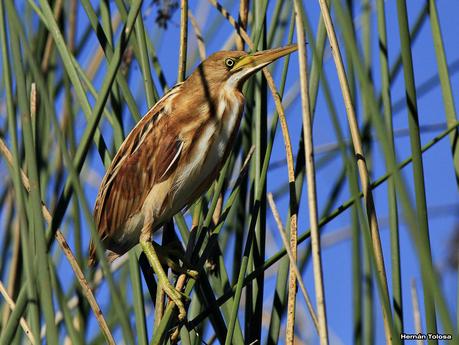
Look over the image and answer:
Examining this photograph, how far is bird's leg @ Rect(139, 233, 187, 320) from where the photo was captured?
5.89 ft

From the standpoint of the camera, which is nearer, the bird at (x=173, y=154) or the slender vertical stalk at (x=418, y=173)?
the slender vertical stalk at (x=418, y=173)

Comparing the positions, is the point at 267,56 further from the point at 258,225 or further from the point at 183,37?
the point at 258,225

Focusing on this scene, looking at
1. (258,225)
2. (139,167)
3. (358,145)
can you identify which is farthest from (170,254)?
(358,145)

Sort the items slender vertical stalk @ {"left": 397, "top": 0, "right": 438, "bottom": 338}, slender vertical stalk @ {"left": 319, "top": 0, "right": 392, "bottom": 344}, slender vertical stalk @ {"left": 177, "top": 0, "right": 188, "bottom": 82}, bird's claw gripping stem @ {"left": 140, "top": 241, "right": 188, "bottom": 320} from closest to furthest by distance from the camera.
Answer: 1. slender vertical stalk @ {"left": 397, "top": 0, "right": 438, "bottom": 338}
2. slender vertical stalk @ {"left": 319, "top": 0, "right": 392, "bottom": 344}
3. bird's claw gripping stem @ {"left": 140, "top": 241, "right": 188, "bottom": 320}
4. slender vertical stalk @ {"left": 177, "top": 0, "right": 188, "bottom": 82}

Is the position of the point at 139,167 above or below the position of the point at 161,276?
above

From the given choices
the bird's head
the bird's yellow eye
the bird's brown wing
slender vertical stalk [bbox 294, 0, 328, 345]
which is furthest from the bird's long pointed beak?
slender vertical stalk [bbox 294, 0, 328, 345]

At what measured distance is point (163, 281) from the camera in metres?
1.96

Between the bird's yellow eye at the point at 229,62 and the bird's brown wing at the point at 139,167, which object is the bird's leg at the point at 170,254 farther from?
the bird's yellow eye at the point at 229,62

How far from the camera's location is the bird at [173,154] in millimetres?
2252

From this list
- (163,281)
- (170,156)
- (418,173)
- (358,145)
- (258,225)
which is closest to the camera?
(418,173)

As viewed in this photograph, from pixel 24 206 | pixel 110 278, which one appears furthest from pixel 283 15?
pixel 110 278

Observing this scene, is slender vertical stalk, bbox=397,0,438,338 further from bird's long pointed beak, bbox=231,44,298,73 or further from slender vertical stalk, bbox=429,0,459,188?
bird's long pointed beak, bbox=231,44,298,73

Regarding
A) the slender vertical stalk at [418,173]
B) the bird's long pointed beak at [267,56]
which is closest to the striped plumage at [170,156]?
the bird's long pointed beak at [267,56]

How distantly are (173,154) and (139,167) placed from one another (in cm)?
14
